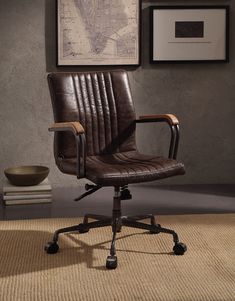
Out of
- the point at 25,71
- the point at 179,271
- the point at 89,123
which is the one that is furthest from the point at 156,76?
the point at 179,271

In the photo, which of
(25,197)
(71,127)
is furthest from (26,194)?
(71,127)

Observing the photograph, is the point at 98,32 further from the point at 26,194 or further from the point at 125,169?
the point at 125,169

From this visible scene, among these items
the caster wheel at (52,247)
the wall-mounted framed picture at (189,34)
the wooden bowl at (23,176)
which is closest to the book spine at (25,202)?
the wooden bowl at (23,176)

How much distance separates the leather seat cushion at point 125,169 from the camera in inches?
110

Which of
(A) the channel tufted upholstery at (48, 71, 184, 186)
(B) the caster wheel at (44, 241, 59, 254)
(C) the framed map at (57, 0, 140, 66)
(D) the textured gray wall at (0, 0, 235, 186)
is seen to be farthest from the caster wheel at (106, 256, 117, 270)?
(C) the framed map at (57, 0, 140, 66)

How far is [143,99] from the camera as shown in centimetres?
473

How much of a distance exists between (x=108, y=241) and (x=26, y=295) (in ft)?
2.80

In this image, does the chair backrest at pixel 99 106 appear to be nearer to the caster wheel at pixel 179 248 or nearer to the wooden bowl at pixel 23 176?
the caster wheel at pixel 179 248

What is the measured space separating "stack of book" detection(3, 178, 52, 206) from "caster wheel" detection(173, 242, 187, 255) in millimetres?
1422

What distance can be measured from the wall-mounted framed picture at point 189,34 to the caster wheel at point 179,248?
2.01 metres

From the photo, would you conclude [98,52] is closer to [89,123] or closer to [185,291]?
[89,123]

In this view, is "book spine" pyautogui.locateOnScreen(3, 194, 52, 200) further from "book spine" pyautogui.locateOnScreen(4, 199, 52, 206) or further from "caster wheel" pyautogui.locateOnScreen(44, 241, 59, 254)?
"caster wheel" pyautogui.locateOnScreen(44, 241, 59, 254)

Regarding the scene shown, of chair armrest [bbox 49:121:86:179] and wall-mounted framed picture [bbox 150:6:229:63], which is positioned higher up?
wall-mounted framed picture [bbox 150:6:229:63]

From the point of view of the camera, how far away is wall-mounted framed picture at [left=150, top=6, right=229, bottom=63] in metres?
4.62
